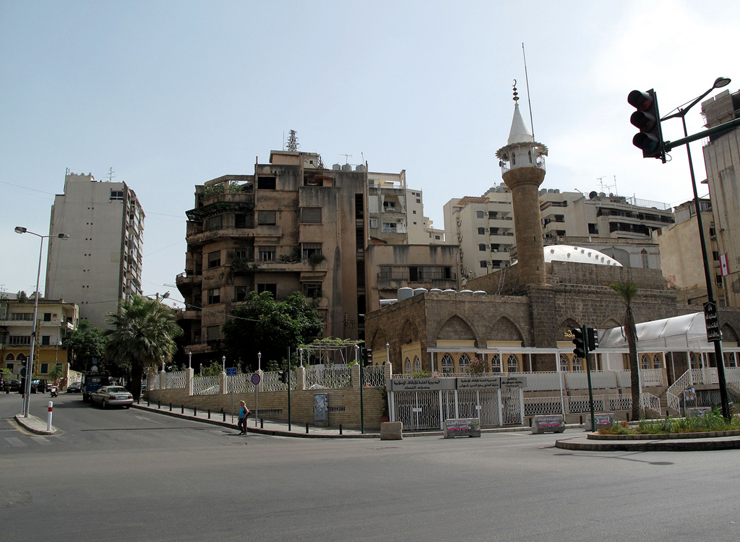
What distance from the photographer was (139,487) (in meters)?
9.20

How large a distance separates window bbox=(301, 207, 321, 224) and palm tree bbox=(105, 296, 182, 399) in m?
16.6

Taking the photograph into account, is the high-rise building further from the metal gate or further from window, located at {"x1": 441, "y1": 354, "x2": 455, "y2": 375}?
the metal gate

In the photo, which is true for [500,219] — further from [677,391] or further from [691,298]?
[677,391]

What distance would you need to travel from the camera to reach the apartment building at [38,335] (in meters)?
56.5

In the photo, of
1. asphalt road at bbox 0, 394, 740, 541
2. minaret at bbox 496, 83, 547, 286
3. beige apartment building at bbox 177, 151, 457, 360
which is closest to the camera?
Answer: asphalt road at bbox 0, 394, 740, 541

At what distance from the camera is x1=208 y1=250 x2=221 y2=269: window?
50.5 metres

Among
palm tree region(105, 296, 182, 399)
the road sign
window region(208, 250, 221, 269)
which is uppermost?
window region(208, 250, 221, 269)

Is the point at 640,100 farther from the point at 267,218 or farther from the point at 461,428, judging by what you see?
the point at 267,218

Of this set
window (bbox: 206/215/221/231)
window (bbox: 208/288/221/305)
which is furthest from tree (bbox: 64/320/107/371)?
window (bbox: 206/215/221/231)

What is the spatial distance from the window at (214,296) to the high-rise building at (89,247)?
67.0 feet

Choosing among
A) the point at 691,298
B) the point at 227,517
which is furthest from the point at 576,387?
the point at 691,298

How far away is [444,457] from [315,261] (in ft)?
119

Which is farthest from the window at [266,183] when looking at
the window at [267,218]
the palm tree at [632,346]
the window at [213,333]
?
the palm tree at [632,346]

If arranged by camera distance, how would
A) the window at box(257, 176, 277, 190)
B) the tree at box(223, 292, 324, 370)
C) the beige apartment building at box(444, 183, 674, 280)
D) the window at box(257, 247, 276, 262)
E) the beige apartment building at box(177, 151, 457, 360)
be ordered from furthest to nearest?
1. the beige apartment building at box(444, 183, 674, 280)
2. the window at box(257, 176, 277, 190)
3. the window at box(257, 247, 276, 262)
4. the beige apartment building at box(177, 151, 457, 360)
5. the tree at box(223, 292, 324, 370)
